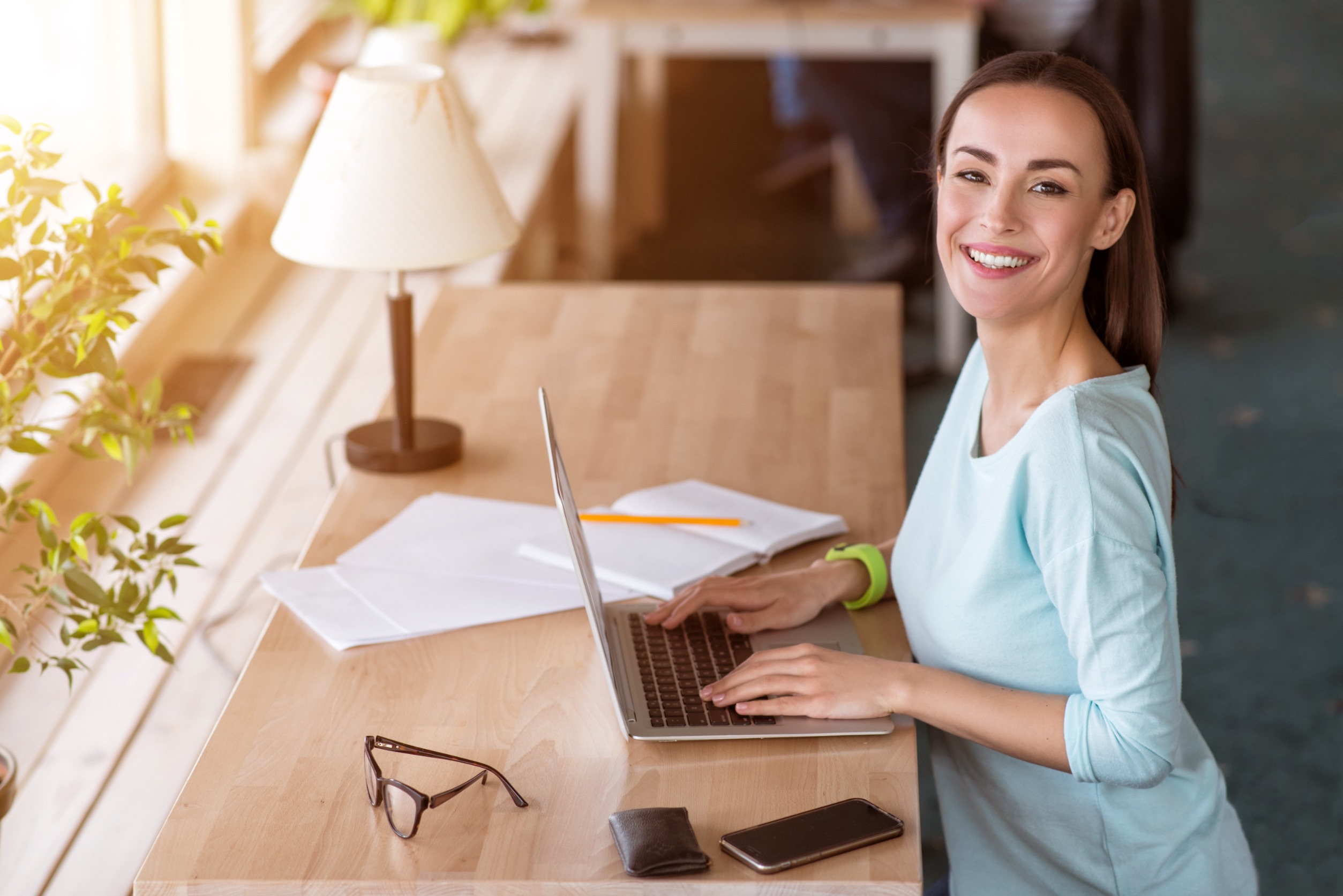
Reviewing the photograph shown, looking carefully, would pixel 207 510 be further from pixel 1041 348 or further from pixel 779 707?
pixel 1041 348

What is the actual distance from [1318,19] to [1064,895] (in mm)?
7914

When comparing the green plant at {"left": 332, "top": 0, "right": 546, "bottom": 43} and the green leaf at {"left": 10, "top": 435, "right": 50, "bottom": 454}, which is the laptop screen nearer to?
the green leaf at {"left": 10, "top": 435, "right": 50, "bottom": 454}

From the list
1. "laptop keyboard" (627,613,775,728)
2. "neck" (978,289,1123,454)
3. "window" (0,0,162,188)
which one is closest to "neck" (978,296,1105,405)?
"neck" (978,289,1123,454)

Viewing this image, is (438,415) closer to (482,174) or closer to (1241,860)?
(482,174)

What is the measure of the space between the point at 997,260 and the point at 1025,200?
0.05 metres

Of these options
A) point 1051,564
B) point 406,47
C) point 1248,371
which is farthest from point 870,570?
point 1248,371

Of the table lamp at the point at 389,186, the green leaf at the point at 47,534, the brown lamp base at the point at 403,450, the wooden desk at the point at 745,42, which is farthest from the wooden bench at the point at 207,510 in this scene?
the table lamp at the point at 389,186

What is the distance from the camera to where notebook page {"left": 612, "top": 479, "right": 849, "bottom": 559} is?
160cm

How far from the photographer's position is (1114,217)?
4.13ft

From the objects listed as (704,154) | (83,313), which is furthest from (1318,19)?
(83,313)

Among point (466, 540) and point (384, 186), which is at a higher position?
point (384, 186)

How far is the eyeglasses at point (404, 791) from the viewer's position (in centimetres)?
112

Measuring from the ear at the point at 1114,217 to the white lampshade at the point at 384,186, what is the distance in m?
0.73

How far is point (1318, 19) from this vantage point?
8.04m
